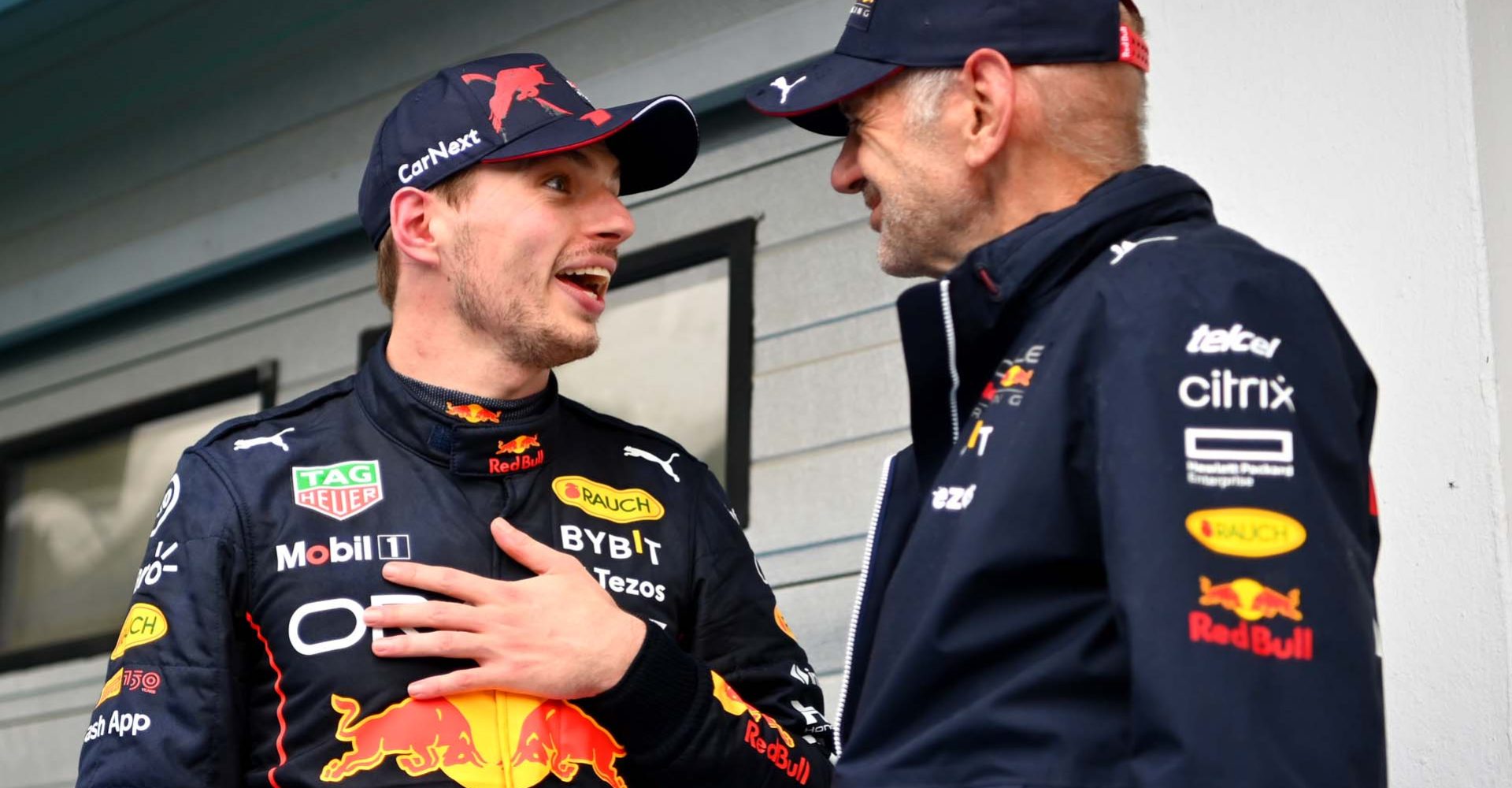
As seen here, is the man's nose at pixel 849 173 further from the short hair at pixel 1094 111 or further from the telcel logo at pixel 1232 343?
the telcel logo at pixel 1232 343

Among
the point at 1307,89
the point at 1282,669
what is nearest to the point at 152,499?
the point at 1307,89

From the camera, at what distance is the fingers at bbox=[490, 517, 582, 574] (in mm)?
2477

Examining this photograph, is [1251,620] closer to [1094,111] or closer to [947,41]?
[1094,111]

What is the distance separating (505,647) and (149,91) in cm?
327

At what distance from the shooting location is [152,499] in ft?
16.9

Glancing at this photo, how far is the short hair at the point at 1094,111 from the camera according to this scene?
83.0 inches

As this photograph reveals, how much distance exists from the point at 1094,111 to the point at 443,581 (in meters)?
1.07

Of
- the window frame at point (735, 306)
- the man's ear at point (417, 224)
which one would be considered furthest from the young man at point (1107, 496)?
the window frame at point (735, 306)

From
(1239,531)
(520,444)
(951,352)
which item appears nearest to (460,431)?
(520,444)

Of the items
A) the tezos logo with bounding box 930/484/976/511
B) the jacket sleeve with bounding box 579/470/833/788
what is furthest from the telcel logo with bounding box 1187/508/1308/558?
the jacket sleeve with bounding box 579/470/833/788

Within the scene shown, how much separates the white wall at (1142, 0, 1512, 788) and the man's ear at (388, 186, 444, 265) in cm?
122

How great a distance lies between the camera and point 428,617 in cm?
239

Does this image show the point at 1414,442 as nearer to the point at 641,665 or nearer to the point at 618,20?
the point at 641,665

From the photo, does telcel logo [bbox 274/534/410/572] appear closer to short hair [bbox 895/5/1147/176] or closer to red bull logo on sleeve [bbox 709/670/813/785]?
red bull logo on sleeve [bbox 709/670/813/785]
